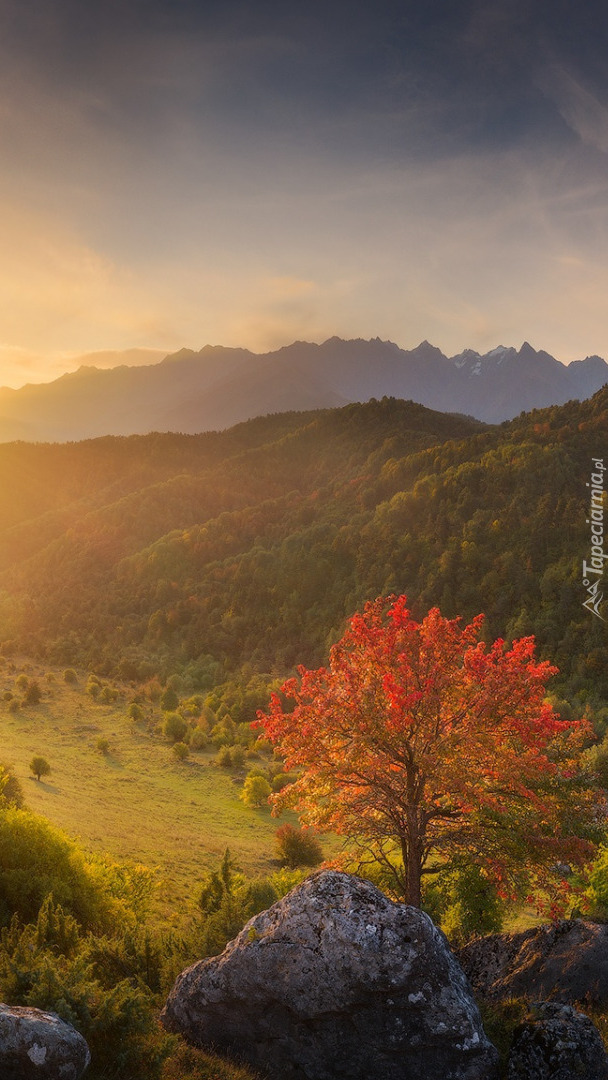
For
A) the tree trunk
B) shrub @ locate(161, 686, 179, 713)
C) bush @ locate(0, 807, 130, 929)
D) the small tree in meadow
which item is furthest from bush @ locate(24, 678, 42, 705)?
the tree trunk

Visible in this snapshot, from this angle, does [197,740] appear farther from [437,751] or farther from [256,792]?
[437,751]

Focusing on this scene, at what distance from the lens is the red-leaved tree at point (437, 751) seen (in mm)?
11672

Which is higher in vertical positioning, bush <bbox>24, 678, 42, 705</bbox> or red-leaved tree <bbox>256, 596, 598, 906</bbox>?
red-leaved tree <bbox>256, 596, 598, 906</bbox>

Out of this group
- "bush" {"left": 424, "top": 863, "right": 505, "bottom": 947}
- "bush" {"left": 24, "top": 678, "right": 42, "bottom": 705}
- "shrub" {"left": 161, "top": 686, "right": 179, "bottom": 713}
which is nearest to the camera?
"bush" {"left": 424, "top": 863, "right": 505, "bottom": 947}

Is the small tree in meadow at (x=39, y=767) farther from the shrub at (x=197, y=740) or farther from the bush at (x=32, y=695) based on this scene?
the bush at (x=32, y=695)

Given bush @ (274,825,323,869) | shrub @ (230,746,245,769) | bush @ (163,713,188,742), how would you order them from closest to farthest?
bush @ (274,825,323,869) → shrub @ (230,746,245,769) → bush @ (163,713,188,742)

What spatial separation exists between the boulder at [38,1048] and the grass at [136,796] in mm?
11320

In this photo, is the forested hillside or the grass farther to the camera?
the forested hillside

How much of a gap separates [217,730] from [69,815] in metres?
21.3

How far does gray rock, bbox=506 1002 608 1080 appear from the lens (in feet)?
28.5

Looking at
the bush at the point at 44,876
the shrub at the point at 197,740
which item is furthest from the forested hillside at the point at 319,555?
the bush at the point at 44,876

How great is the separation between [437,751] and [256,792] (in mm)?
25641

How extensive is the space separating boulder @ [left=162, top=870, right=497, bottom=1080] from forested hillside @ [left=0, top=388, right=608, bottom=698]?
39.8 m

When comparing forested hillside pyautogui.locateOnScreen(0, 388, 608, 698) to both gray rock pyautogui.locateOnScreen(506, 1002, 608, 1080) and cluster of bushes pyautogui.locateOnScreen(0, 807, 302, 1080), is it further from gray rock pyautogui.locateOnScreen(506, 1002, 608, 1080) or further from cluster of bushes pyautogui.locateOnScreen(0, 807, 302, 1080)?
gray rock pyautogui.locateOnScreen(506, 1002, 608, 1080)
